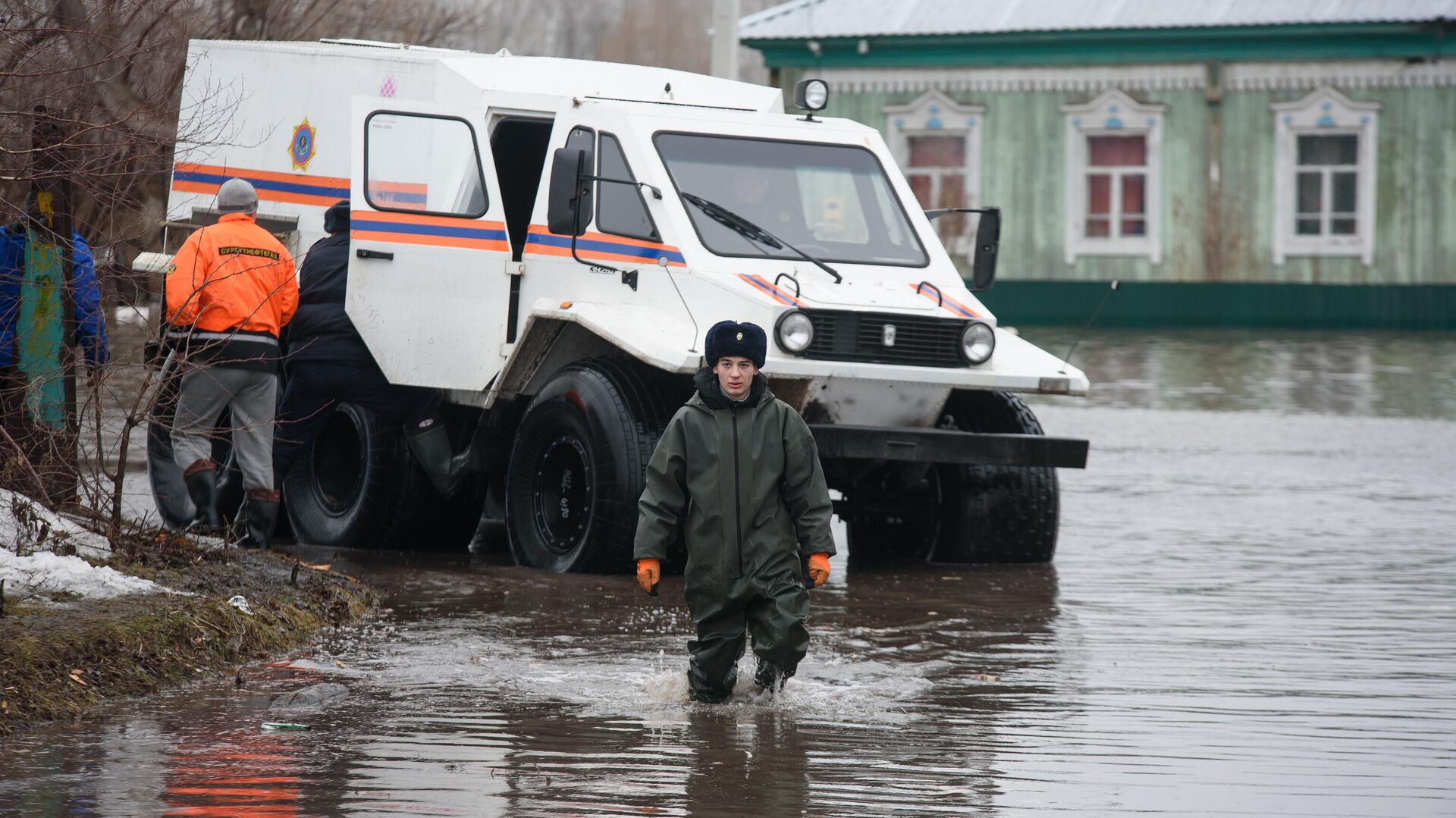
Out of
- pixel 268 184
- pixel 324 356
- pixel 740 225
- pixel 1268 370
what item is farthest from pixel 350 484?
pixel 1268 370

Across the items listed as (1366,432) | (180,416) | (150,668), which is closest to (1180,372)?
(1366,432)

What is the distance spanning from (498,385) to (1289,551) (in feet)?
14.3

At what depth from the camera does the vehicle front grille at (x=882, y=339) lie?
33.3 feet

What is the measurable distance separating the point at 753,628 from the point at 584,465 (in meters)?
3.26

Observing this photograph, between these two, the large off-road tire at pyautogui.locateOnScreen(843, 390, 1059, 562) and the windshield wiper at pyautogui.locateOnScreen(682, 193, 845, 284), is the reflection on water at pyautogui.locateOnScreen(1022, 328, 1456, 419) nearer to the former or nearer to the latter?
the large off-road tire at pyautogui.locateOnScreen(843, 390, 1059, 562)

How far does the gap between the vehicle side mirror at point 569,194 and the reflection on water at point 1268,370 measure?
38.0 ft

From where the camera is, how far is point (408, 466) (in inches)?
462

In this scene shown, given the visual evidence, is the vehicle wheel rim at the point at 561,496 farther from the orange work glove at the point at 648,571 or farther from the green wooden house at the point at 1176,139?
the green wooden house at the point at 1176,139

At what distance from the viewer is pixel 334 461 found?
40.1 feet

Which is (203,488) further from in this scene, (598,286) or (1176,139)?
(1176,139)

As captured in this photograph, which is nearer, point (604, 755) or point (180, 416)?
point (604, 755)

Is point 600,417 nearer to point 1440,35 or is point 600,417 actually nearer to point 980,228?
point 980,228

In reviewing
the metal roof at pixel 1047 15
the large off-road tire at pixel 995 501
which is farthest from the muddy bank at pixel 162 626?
the metal roof at pixel 1047 15

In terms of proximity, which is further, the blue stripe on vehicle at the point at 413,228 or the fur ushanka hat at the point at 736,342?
the blue stripe on vehicle at the point at 413,228
